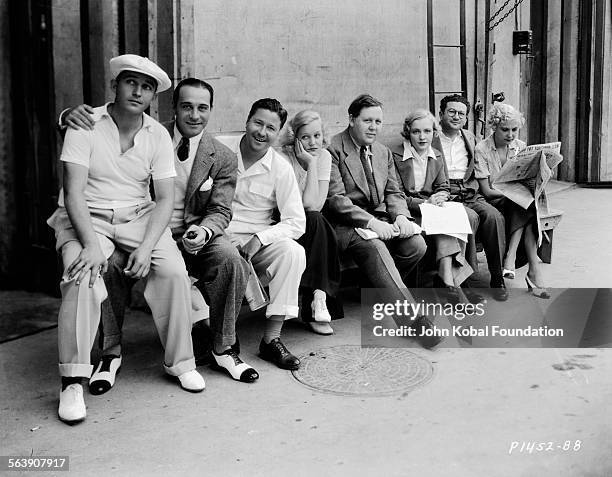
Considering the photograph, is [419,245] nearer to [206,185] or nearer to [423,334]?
[423,334]

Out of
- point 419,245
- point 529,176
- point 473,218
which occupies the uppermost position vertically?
point 529,176

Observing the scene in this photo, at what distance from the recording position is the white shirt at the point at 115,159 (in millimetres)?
3596

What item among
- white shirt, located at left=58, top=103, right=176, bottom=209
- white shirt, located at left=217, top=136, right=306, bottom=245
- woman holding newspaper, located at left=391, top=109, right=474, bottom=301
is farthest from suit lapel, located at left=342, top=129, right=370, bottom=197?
white shirt, located at left=58, top=103, right=176, bottom=209

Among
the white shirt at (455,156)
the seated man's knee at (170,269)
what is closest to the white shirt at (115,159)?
the seated man's knee at (170,269)

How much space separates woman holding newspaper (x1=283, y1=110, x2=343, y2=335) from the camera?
4.39m

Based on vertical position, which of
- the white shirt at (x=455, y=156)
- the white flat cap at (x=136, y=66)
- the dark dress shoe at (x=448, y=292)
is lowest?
the dark dress shoe at (x=448, y=292)

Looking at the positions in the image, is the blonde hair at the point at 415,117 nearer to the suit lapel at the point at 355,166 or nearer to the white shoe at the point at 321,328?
the suit lapel at the point at 355,166

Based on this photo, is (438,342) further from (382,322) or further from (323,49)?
(323,49)

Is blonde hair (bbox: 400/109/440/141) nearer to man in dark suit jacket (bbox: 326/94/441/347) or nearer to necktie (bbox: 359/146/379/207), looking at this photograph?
man in dark suit jacket (bbox: 326/94/441/347)

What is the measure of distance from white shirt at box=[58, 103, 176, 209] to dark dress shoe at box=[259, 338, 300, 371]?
1.04 m

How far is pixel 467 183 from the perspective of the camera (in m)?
5.48

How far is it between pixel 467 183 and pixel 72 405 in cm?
333

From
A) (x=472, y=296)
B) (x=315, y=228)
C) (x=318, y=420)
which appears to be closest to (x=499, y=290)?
(x=472, y=296)

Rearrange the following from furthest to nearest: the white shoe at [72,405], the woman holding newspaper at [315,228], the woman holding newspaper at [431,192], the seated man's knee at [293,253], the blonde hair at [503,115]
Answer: the blonde hair at [503,115], the woman holding newspaper at [431,192], the woman holding newspaper at [315,228], the seated man's knee at [293,253], the white shoe at [72,405]
